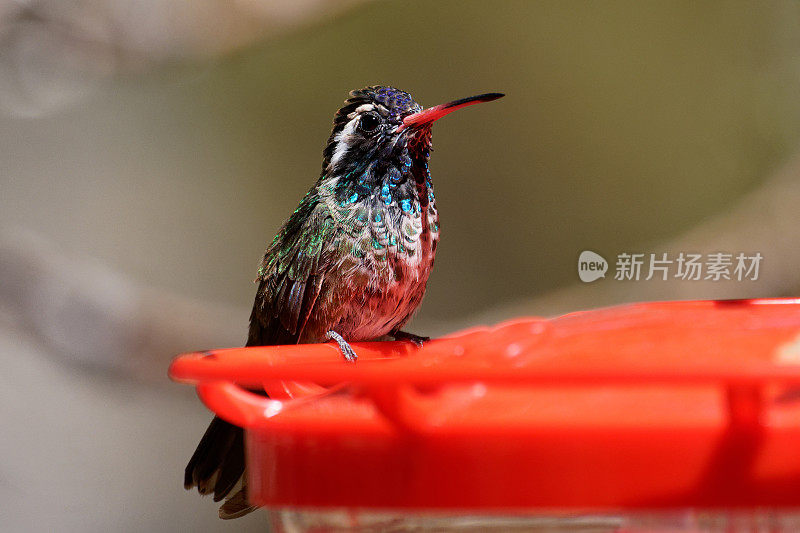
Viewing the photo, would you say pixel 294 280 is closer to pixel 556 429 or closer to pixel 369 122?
pixel 369 122

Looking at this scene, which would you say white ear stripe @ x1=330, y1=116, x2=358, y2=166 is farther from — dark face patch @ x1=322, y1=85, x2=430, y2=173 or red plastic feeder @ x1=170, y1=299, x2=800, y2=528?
red plastic feeder @ x1=170, y1=299, x2=800, y2=528

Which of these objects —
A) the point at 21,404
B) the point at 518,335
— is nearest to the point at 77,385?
the point at 21,404

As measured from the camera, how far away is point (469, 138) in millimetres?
1953

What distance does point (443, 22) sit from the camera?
1.95 meters

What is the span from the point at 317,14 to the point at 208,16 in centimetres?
28

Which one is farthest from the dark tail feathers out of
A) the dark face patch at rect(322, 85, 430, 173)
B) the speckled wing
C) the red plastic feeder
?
the red plastic feeder

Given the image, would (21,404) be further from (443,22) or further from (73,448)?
→ (443,22)

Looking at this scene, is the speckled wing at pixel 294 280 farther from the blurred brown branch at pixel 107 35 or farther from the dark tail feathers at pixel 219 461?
the blurred brown branch at pixel 107 35

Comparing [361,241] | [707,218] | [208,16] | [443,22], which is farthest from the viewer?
[208,16]

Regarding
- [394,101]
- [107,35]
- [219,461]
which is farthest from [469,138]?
[219,461]

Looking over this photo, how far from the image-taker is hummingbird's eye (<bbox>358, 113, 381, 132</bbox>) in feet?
4.42

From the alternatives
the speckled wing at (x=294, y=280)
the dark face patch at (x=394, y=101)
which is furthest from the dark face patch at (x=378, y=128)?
the speckled wing at (x=294, y=280)

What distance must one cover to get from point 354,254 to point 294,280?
0.32 feet

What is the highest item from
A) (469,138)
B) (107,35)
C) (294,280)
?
(107,35)
